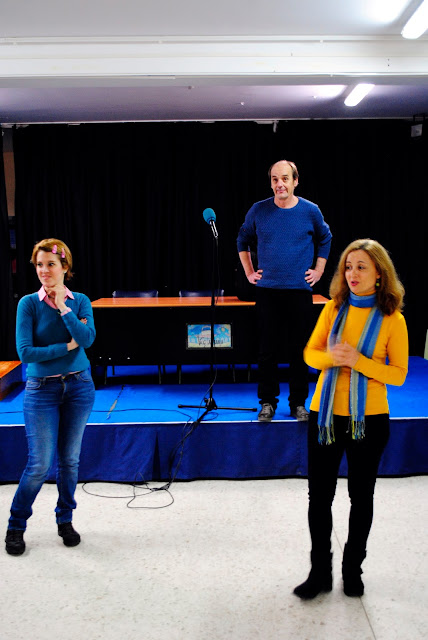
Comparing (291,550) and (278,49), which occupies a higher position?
(278,49)

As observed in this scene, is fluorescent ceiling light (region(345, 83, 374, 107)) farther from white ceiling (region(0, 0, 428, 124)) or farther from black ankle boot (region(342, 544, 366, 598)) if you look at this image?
black ankle boot (region(342, 544, 366, 598))

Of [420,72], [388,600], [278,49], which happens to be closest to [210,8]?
[278,49]

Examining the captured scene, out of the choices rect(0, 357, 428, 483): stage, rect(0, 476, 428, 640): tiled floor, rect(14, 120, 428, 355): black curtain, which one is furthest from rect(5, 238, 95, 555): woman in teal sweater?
rect(14, 120, 428, 355): black curtain

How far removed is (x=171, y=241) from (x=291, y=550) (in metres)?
5.12

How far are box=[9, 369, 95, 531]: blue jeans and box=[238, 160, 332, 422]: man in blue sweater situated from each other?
1.38 meters

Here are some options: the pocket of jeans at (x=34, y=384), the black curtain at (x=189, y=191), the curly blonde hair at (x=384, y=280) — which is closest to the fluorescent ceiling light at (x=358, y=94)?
the black curtain at (x=189, y=191)

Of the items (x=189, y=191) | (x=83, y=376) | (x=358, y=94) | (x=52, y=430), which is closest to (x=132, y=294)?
(x=189, y=191)

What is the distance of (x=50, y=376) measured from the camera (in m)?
2.66

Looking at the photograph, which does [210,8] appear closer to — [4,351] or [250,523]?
[250,523]

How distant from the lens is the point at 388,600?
93.9 inches

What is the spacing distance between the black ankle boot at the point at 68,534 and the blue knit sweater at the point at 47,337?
0.84 metres

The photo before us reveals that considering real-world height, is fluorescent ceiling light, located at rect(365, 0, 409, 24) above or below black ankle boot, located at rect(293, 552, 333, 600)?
above

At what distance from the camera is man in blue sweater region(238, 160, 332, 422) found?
3609 mm

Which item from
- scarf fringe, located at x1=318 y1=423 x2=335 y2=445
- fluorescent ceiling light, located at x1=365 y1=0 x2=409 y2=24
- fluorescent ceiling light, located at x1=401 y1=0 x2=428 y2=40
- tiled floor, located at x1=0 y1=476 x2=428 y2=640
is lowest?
tiled floor, located at x1=0 y1=476 x2=428 y2=640
